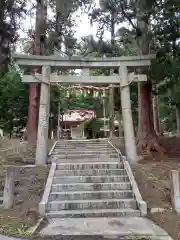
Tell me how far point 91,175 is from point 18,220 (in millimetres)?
3077

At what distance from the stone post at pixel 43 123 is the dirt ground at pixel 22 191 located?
69 cm

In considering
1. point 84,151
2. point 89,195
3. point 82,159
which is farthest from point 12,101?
point 89,195

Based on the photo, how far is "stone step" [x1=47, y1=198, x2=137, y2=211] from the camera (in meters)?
8.16

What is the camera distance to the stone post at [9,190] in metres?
7.90

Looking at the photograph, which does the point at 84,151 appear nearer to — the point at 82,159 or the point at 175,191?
the point at 82,159

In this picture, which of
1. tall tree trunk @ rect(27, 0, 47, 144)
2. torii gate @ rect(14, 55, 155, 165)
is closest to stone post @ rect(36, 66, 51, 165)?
torii gate @ rect(14, 55, 155, 165)

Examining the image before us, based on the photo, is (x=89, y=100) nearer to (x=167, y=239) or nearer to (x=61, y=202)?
(x=61, y=202)

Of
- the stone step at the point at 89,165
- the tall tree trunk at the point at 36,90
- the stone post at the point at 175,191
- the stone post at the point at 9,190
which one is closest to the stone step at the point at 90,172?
the stone step at the point at 89,165

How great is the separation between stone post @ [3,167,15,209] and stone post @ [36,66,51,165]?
293cm

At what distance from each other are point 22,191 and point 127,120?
438 centimetres

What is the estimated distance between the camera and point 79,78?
11625 millimetres

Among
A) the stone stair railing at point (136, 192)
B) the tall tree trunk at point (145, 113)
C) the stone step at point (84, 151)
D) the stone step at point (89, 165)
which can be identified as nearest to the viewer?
the stone stair railing at point (136, 192)

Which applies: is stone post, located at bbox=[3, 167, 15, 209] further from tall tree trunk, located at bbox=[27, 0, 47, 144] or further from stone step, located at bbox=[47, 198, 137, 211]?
tall tree trunk, located at bbox=[27, 0, 47, 144]

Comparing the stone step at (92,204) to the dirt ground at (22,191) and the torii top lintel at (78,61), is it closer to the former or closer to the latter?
the dirt ground at (22,191)
